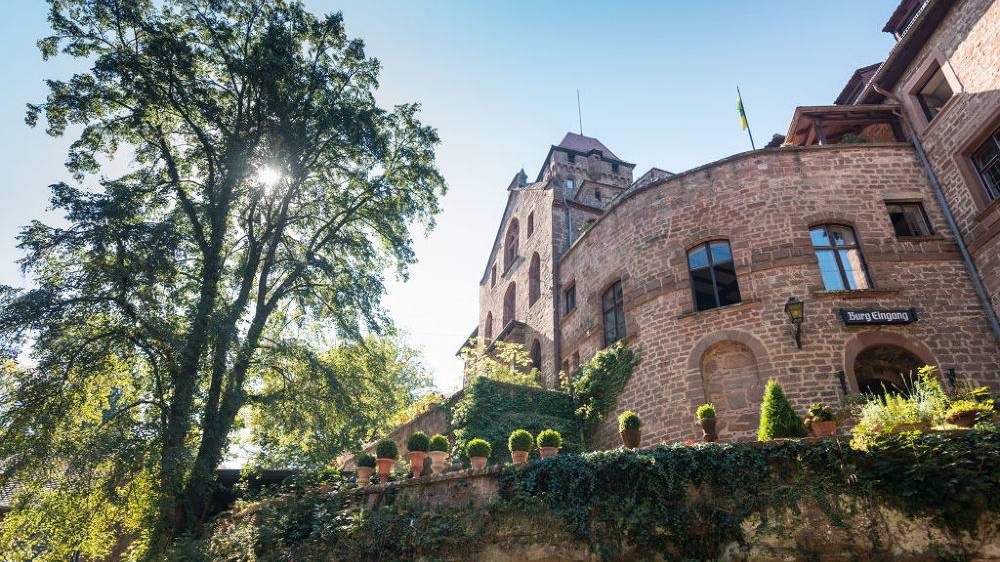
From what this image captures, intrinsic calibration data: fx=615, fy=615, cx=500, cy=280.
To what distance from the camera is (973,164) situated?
13422mm

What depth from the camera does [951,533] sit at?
281 inches

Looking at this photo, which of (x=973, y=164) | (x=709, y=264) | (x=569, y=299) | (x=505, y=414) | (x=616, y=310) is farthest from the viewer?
(x=569, y=299)

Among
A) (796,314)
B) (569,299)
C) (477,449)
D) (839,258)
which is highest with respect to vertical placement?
(569,299)

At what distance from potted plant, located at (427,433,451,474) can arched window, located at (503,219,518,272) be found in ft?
50.0

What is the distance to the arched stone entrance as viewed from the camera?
12.2 metres

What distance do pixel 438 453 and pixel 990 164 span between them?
13.0 m

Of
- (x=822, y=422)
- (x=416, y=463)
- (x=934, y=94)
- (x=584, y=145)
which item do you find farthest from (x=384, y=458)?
(x=584, y=145)

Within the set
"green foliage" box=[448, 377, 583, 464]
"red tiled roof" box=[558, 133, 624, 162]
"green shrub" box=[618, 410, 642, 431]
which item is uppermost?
"red tiled roof" box=[558, 133, 624, 162]

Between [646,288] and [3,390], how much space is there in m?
14.2

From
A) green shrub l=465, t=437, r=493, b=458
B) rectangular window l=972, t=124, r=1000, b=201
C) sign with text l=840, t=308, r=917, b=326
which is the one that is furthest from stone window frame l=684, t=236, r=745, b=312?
green shrub l=465, t=437, r=493, b=458

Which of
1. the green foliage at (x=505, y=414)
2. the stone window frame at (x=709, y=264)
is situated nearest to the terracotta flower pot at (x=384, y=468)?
the green foliage at (x=505, y=414)

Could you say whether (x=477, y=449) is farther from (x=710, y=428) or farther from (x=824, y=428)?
(x=824, y=428)

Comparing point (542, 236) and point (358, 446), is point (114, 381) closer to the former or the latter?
point (358, 446)

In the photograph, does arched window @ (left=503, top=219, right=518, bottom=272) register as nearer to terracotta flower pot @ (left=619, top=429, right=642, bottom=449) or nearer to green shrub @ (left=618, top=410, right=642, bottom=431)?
green shrub @ (left=618, top=410, right=642, bottom=431)
